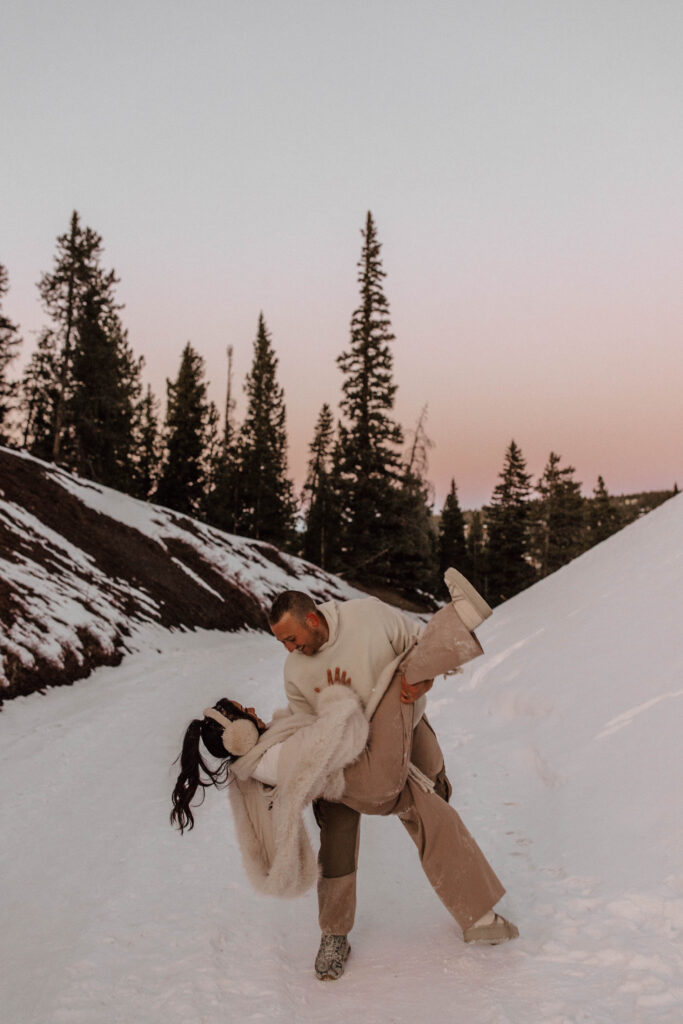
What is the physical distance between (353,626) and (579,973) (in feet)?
5.64

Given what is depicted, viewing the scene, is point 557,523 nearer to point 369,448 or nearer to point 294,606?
point 369,448

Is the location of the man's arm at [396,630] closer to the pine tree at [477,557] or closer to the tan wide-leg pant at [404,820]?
the tan wide-leg pant at [404,820]

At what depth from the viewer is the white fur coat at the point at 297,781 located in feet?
9.14

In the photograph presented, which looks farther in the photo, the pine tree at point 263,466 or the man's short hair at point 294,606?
the pine tree at point 263,466

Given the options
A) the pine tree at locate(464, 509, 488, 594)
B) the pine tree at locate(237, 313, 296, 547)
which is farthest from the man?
the pine tree at locate(464, 509, 488, 594)

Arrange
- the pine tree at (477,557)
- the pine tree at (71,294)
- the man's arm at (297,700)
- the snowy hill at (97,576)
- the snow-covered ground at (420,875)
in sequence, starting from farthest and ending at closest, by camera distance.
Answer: the pine tree at (477,557) → the pine tree at (71,294) → the snowy hill at (97,576) → the man's arm at (297,700) → the snow-covered ground at (420,875)

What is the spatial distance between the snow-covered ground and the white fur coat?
0.47 m

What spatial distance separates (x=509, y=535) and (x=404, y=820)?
47.4 metres

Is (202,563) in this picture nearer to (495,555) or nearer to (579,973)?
(579,973)

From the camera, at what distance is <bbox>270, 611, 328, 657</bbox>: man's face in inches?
113

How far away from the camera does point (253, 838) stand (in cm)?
299

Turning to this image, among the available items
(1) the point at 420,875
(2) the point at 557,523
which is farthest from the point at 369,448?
(1) the point at 420,875

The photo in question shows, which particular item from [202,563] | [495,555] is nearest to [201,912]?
[202,563]

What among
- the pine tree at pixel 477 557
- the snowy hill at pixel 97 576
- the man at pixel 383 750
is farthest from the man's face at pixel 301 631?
the pine tree at pixel 477 557
